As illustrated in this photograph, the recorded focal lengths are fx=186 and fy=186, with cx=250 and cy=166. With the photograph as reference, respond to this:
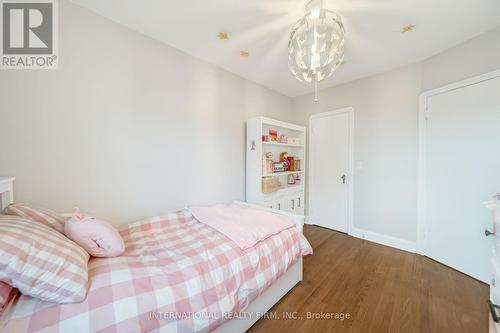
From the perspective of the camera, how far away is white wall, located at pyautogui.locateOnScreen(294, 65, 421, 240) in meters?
2.42

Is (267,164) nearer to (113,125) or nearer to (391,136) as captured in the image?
(391,136)

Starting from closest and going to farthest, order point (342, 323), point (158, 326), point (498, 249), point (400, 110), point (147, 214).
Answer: point (158, 326)
point (498, 249)
point (342, 323)
point (147, 214)
point (400, 110)

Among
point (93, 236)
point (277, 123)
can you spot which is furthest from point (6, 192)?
point (277, 123)

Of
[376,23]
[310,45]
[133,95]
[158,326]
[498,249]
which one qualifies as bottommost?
[158,326]

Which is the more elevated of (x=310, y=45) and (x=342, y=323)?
(x=310, y=45)

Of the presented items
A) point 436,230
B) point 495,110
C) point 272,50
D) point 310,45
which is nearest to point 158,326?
point 310,45

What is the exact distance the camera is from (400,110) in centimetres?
249

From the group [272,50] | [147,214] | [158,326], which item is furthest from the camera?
[272,50]

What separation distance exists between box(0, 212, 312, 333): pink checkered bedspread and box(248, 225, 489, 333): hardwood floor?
37cm

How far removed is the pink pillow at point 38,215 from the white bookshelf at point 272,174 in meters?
1.97

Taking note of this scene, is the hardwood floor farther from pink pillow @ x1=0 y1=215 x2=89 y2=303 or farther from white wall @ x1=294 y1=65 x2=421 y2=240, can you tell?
pink pillow @ x1=0 y1=215 x2=89 y2=303

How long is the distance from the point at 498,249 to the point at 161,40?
3.23 m

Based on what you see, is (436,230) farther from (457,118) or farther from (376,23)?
(376,23)

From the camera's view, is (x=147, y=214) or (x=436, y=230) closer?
(x=147, y=214)
